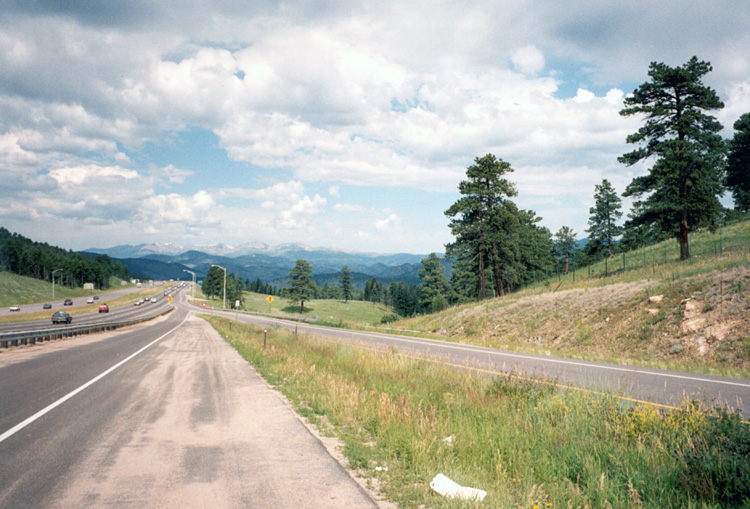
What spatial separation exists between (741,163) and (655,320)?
62976mm

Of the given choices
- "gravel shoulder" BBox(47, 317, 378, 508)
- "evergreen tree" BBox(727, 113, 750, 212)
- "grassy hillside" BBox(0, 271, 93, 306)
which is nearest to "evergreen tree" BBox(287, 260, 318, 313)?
"grassy hillside" BBox(0, 271, 93, 306)

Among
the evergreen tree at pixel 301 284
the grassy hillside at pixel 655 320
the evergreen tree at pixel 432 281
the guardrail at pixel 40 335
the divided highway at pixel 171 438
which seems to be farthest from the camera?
the evergreen tree at pixel 301 284

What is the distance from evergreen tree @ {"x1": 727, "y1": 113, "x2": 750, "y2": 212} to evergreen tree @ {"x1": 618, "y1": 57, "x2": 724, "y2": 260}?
141 ft

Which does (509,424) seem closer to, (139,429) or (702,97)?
(139,429)

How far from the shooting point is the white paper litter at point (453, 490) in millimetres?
4474

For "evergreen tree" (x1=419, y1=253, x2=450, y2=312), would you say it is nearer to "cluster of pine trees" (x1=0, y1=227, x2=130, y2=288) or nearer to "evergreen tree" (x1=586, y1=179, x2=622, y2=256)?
"evergreen tree" (x1=586, y1=179, x2=622, y2=256)

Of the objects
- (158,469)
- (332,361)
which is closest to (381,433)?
(158,469)

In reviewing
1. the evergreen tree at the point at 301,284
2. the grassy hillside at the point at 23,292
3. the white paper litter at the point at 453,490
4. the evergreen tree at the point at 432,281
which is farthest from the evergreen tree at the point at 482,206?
the grassy hillside at the point at 23,292

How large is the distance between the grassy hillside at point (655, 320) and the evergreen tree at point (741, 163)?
136ft

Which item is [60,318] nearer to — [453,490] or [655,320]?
[453,490]

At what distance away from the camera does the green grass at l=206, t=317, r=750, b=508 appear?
441 centimetres

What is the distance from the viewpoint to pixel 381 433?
22.1 ft

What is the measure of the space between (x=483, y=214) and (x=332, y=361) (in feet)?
102

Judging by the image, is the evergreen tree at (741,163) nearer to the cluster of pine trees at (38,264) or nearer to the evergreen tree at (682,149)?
the evergreen tree at (682,149)
